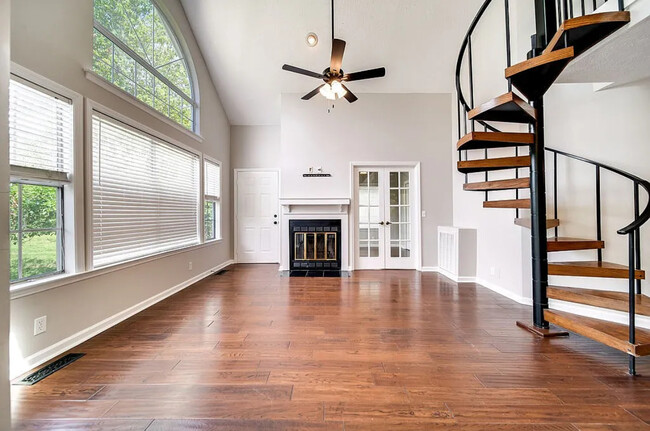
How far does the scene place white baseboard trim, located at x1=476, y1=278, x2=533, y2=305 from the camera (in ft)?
10.8

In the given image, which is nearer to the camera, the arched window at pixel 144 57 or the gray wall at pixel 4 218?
the gray wall at pixel 4 218

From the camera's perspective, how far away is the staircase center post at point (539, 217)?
8.29 feet

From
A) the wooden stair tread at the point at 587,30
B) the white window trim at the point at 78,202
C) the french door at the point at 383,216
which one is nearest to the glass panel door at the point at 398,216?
the french door at the point at 383,216

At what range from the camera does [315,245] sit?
209 inches

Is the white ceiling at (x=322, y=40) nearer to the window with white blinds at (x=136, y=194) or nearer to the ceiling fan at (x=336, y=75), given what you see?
the ceiling fan at (x=336, y=75)

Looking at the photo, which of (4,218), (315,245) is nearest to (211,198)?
(315,245)

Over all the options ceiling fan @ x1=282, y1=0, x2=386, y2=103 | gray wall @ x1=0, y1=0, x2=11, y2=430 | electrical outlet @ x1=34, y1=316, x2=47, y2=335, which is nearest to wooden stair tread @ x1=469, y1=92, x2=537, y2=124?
ceiling fan @ x1=282, y1=0, x2=386, y2=103

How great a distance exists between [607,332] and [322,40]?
16.3ft

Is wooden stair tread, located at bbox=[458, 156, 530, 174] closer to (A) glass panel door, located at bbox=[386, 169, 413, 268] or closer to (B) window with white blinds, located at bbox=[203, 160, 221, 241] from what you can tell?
(A) glass panel door, located at bbox=[386, 169, 413, 268]

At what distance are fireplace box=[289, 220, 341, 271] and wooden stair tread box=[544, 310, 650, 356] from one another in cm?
338

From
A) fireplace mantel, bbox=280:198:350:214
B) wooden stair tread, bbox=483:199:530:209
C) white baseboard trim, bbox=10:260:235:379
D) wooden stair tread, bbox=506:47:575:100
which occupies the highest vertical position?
wooden stair tread, bbox=506:47:575:100

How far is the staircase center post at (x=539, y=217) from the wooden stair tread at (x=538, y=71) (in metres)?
0.17

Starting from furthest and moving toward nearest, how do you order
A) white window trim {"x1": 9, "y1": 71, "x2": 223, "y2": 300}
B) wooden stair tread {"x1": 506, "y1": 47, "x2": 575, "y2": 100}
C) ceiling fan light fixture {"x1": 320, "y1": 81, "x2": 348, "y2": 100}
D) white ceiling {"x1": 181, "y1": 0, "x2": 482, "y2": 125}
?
white ceiling {"x1": 181, "y1": 0, "x2": 482, "y2": 125}, ceiling fan light fixture {"x1": 320, "y1": 81, "x2": 348, "y2": 100}, white window trim {"x1": 9, "y1": 71, "x2": 223, "y2": 300}, wooden stair tread {"x1": 506, "y1": 47, "x2": 575, "y2": 100}

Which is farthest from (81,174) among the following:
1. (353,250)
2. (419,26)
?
(419,26)
